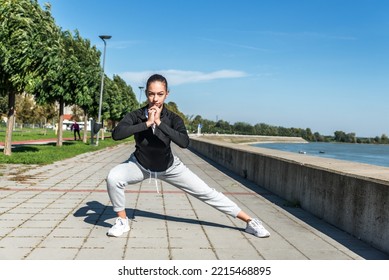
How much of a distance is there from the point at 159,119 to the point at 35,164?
1064cm

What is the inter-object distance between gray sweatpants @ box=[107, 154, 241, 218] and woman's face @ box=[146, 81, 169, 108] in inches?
31.9

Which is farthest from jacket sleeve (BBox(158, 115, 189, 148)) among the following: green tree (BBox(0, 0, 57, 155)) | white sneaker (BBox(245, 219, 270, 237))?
green tree (BBox(0, 0, 57, 155))

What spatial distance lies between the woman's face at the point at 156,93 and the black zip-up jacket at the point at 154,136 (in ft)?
0.60

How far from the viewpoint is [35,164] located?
1362 centimetres

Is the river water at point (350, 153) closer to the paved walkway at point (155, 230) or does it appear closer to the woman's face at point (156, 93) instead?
the paved walkway at point (155, 230)

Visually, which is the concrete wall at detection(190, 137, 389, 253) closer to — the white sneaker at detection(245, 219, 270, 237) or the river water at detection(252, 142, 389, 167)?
the white sneaker at detection(245, 219, 270, 237)

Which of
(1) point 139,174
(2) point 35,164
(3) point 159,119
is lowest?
(2) point 35,164

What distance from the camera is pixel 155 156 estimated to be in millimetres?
4656

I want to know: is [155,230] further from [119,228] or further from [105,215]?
[105,215]

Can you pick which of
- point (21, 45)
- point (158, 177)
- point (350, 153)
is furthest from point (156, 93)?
point (350, 153)

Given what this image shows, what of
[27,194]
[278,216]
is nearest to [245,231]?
[278,216]

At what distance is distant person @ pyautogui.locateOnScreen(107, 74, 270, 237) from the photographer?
4312 mm

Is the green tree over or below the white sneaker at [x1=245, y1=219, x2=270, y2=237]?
over

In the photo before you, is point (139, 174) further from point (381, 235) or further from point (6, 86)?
point (6, 86)
